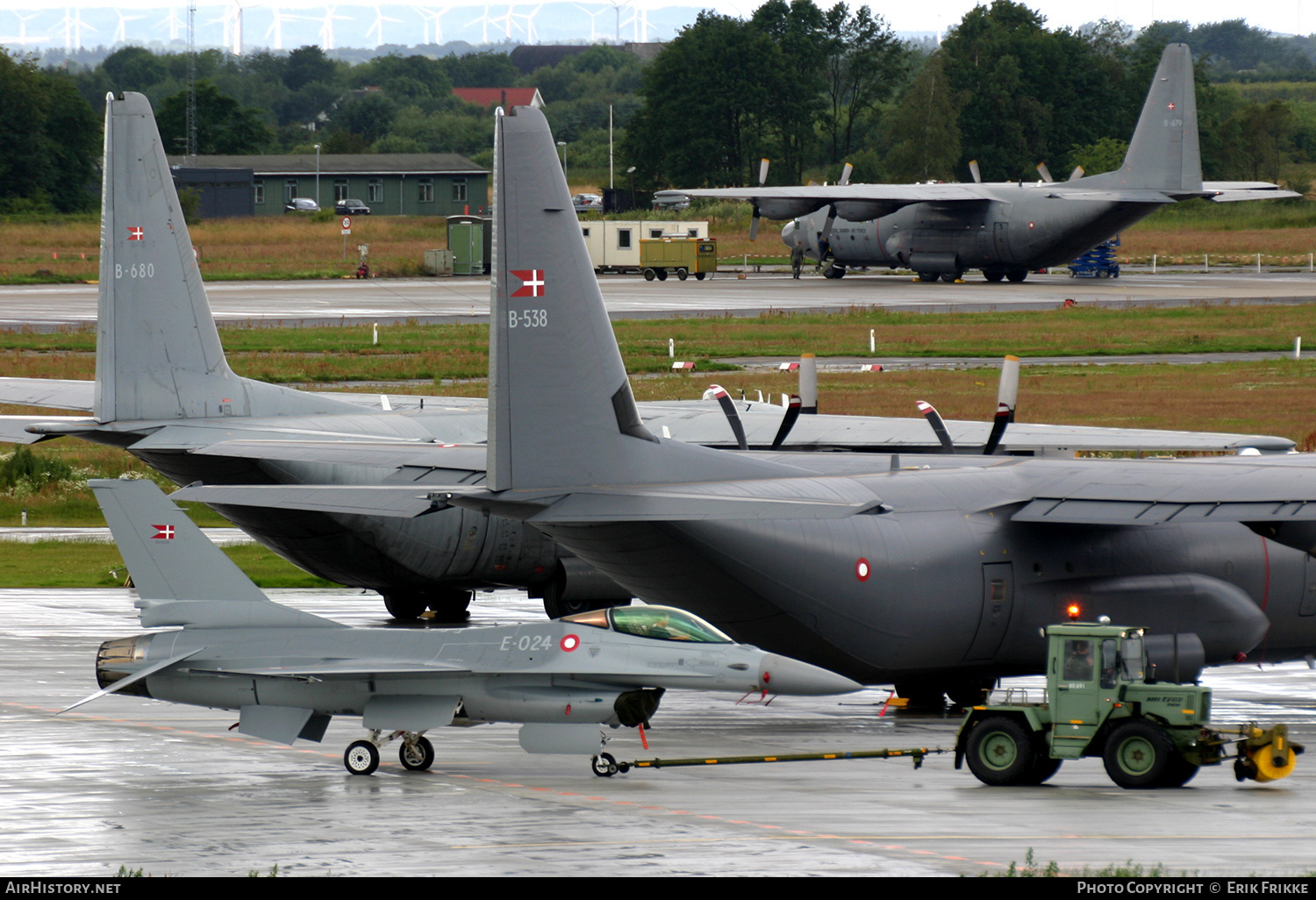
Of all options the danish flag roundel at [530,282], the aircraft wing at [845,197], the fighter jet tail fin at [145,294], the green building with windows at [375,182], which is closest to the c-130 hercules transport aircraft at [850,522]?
the danish flag roundel at [530,282]

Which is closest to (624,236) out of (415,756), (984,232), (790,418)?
(984,232)

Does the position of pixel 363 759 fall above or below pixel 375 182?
below

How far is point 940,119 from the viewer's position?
5655 inches

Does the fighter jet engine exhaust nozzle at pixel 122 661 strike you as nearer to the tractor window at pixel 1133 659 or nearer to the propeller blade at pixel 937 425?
the tractor window at pixel 1133 659

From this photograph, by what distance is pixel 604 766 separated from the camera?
19.7 metres

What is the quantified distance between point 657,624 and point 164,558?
644 cm

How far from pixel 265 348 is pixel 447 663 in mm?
51546

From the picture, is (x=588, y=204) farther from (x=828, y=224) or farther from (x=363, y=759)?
(x=363, y=759)

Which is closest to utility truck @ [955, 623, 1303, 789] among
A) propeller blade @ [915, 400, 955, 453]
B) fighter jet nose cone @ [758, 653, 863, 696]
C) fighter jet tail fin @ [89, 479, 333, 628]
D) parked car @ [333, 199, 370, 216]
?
fighter jet nose cone @ [758, 653, 863, 696]

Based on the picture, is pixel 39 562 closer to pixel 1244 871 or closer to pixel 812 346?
pixel 1244 871

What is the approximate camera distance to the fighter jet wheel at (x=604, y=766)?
774 inches

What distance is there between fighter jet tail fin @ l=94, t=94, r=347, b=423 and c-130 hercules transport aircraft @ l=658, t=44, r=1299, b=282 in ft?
169

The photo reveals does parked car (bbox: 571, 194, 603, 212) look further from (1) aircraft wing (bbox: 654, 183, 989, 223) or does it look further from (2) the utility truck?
(2) the utility truck

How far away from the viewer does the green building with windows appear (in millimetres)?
155750
